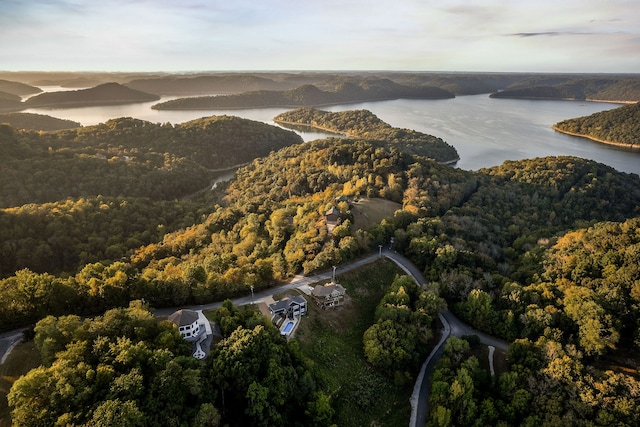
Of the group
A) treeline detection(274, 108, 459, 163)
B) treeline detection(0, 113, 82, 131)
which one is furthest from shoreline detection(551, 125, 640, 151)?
treeline detection(0, 113, 82, 131)

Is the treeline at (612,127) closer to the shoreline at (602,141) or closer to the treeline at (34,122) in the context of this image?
the shoreline at (602,141)

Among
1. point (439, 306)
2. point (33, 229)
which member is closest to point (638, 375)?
point (439, 306)

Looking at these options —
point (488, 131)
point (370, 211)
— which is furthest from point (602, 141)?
point (370, 211)

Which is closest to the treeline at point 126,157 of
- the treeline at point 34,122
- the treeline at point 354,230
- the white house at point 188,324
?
the treeline at point 354,230

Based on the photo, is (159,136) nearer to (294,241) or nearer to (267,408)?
(294,241)

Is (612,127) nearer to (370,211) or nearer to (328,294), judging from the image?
(370,211)

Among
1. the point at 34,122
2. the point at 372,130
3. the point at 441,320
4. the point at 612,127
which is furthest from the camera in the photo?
the point at 372,130
